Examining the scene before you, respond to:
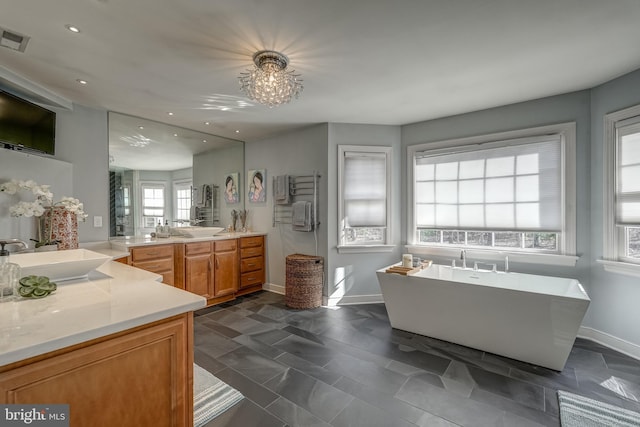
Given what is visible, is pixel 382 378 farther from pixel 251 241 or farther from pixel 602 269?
pixel 251 241

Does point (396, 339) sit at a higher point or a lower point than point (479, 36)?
lower

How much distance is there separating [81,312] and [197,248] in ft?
8.62

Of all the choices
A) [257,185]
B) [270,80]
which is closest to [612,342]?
[270,80]

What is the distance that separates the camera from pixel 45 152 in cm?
A: 269

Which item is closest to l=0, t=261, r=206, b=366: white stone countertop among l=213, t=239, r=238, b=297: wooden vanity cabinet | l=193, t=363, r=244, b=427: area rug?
l=193, t=363, r=244, b=427: area rug

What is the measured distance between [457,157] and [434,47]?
1826 millimetres

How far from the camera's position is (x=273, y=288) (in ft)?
14.5

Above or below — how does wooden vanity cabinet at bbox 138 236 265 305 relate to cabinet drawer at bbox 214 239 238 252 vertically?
below

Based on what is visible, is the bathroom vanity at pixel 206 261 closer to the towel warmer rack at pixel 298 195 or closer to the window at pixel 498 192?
the towel warmer rack at pixel 298 195

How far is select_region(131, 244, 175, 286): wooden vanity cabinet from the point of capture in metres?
3.12

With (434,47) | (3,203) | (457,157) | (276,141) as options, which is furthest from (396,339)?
(3,203)

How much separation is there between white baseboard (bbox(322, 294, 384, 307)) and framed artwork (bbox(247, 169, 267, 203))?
1865 mm

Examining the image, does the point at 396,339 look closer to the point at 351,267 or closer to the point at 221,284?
the point at 351,267

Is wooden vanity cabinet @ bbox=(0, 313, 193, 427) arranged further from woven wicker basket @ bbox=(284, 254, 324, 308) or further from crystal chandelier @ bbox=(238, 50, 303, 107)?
woven wicker basket @ bbox=(284, 254, 324, 308)
